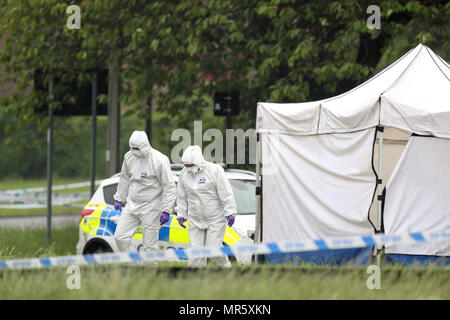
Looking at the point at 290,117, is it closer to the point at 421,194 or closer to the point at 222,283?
the point at 421,194

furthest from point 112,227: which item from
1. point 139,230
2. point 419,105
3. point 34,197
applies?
point 34,197

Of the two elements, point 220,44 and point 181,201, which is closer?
point 181,201

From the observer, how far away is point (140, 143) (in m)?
10.7

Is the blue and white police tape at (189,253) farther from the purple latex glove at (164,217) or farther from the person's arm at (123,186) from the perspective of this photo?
the person's arm at (123,186)

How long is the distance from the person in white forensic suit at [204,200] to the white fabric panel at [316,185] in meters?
0.80

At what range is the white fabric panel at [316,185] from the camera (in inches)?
399

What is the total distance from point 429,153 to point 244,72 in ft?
20.8

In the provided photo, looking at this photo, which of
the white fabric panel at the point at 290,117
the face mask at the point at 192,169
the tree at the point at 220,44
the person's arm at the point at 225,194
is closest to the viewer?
the person's arm at the point at 225,194

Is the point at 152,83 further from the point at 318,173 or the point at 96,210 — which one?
the point at 318,173

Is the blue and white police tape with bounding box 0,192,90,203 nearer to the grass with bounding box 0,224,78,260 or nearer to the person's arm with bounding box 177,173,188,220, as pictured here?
the grass with bounding box 0,224,78,260

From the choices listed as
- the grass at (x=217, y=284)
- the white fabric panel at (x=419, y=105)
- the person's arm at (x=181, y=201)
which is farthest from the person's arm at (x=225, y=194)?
the grass at (x=217, y=284)

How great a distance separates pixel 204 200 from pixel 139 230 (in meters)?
1.40

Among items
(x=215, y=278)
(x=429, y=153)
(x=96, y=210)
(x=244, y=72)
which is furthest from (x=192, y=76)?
(x=215, y=278)

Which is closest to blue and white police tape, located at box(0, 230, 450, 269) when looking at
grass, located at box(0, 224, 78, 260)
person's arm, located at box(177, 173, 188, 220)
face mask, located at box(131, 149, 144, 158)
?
person's arm, located at box(177, 173, 188, 220)
